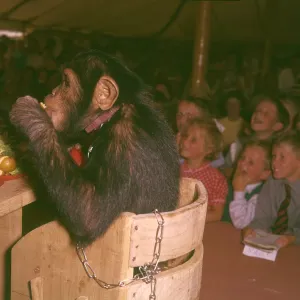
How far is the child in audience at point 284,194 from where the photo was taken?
9.32 ft

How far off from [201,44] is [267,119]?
6.75ft

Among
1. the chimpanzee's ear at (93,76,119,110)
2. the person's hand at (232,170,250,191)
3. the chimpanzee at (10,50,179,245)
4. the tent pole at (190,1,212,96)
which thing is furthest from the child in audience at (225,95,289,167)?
the chimpanzee's ear at (93,76,119,110)

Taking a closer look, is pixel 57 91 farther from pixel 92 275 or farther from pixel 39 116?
pixel 92 275

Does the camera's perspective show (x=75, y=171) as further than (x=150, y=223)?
Yes

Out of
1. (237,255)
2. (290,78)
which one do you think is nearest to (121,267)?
(237,255)

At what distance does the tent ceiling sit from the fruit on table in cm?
479

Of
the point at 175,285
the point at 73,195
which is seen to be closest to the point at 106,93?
the point at 73,195

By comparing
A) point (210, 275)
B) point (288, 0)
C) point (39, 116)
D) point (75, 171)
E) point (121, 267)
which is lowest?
point (210, 275)

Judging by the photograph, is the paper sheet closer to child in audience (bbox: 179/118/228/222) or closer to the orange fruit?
child in audience (bbox: 179/118/228/222)

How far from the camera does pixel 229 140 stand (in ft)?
15.3

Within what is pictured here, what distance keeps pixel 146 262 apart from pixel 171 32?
8591 mm

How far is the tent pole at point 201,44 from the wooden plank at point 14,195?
161 inches

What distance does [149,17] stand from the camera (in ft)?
27.5

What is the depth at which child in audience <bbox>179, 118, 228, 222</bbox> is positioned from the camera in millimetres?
3088
